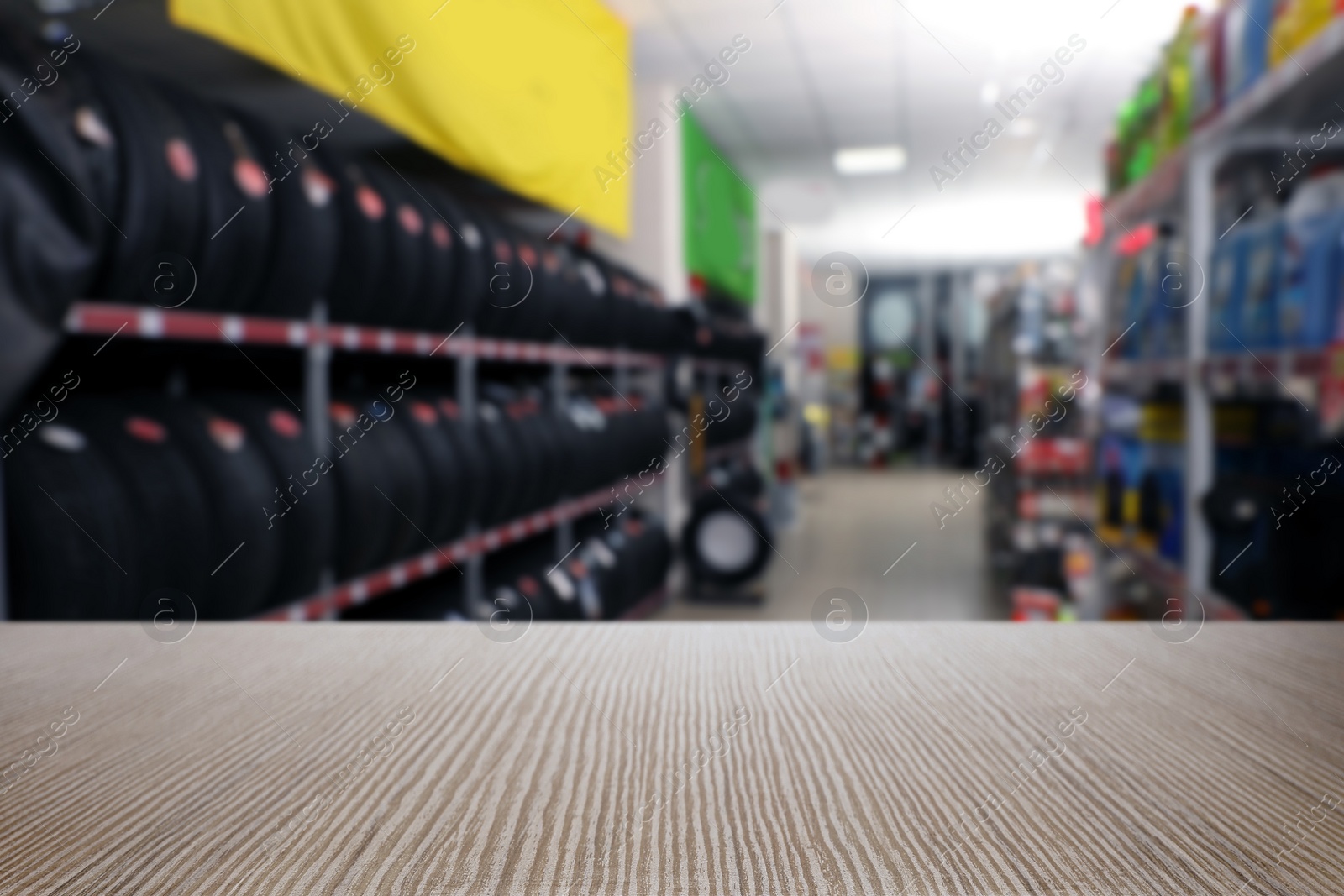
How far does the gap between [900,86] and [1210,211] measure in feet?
13.4

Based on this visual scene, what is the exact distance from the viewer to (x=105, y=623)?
88 centimetres

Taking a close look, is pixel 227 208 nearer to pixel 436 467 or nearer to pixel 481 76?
pixel 436 467

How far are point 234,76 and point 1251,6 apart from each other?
3039 mm

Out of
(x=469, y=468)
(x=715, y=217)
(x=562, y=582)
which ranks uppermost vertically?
(x=715, y=217)

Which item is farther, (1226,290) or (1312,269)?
(1226,290)

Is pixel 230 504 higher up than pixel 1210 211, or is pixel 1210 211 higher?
pixel 1210 211

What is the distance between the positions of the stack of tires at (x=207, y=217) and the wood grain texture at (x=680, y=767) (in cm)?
99

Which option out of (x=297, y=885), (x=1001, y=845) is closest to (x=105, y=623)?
(x=297, y=885)

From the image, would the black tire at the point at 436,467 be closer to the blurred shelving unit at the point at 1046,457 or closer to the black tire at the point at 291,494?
the black tire at the point at 291,494

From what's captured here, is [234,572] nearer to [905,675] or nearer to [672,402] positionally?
[905,675]

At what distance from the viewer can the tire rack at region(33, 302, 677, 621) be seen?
1.76 metres

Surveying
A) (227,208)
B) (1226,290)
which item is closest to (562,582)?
(227,208)

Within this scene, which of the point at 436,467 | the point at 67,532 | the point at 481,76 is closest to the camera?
the point at 67,532

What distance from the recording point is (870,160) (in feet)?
27.5
